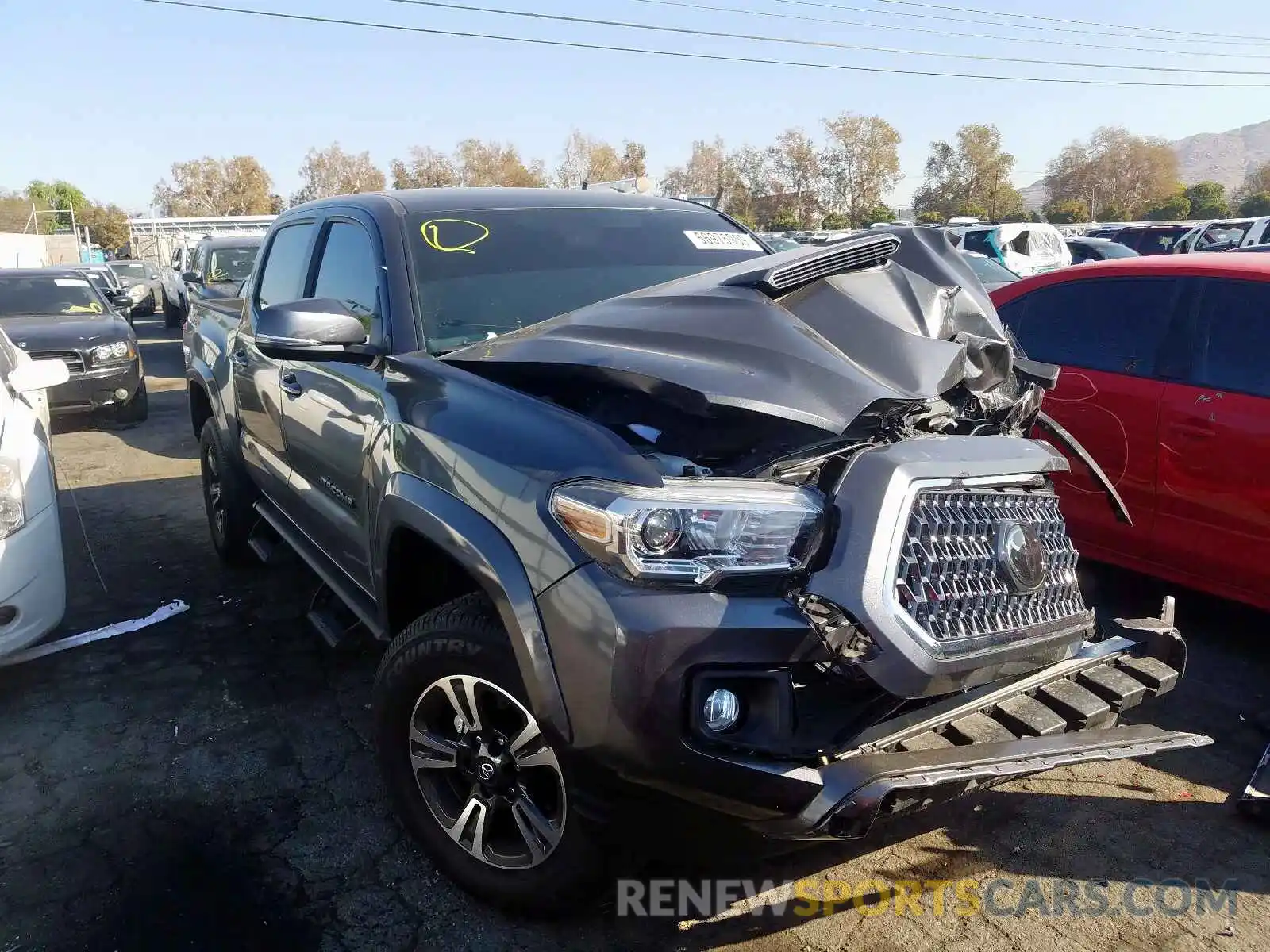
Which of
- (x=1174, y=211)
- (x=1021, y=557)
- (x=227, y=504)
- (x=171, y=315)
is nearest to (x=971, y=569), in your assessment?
(x=1021, y=557)

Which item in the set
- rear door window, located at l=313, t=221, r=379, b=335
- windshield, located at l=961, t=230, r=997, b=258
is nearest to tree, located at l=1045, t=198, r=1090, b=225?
windshield, located at l=961, t=230, r=997, b=258

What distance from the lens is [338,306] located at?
322 centimetres

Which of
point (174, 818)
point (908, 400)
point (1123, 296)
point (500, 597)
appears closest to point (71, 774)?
point (174, 818)

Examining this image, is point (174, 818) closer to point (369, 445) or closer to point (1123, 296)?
point (369, 445)

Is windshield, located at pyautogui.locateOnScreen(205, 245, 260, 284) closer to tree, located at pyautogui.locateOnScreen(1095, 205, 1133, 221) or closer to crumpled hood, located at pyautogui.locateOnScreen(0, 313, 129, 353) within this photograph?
crumpled hood, located at pyautogui.locateOnScreen(0, 313, 129, 353)

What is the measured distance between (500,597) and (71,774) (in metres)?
2.17

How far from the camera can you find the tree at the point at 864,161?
6278 cm

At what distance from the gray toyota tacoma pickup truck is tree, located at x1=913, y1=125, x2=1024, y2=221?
210 feet

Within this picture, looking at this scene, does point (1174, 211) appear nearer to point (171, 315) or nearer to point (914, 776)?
point (171, 315)

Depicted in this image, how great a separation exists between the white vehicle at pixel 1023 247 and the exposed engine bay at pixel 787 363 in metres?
12.6

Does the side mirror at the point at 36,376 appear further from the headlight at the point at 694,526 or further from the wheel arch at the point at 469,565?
the headlight at the point at 694,526

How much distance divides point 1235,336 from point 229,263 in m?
12.9

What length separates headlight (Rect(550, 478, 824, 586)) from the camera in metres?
2.09

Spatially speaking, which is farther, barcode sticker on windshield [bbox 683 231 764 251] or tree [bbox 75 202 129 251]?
tree [bbox 75 202 129 251]
